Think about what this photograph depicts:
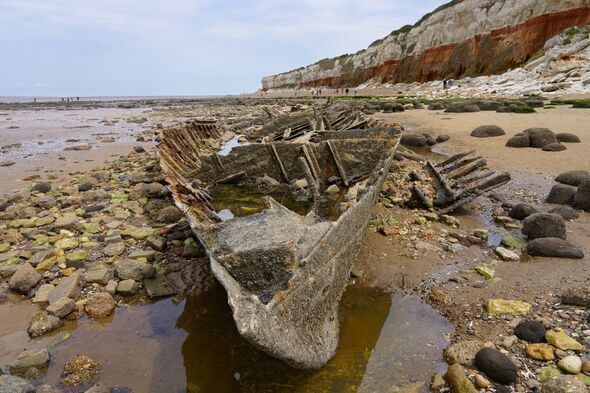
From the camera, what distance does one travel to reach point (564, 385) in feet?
9.88

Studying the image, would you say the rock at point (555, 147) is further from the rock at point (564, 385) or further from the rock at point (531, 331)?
the rock at point (564, 385)

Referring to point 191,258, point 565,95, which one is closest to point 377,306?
point 191,258

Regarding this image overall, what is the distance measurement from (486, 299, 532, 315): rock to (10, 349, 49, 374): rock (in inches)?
190

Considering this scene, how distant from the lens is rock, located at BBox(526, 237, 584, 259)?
209 inches

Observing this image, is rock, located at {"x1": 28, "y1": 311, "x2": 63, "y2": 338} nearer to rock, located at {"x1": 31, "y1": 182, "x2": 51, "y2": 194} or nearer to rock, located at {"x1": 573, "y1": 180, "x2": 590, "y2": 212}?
rock, located at {"x1": 31, "y1": 182, "x2": 51, "y2": 194}

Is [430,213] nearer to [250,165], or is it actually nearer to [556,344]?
[556,344]

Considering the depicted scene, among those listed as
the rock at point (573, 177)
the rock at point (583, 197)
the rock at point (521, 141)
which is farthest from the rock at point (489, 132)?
the rock at point (583, 197)

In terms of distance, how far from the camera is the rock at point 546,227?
582 cm

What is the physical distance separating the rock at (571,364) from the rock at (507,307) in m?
0.86

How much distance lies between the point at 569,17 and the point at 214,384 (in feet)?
142

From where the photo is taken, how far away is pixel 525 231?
6070 millimetres

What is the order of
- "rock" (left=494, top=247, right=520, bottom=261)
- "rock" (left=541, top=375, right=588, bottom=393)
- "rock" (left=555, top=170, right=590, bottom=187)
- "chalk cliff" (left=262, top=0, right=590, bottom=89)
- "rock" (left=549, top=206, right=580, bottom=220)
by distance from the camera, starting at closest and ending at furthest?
"rock" (left=541, top=375, right=588, bottom=393) < "rock" (left=494, top=247, right=520, bottom=261) < "rock" (left=549, top=206, right=580, bottom=220) < "rock" (left=555, top=170, right=590, bottom=187) < "chalk cliff" (left=262, top=0, right=590, bottom=89)

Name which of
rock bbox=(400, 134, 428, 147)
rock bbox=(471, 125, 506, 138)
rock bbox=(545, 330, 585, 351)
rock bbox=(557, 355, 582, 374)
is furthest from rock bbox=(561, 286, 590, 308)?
rock bbox=(400, 134, 428, 147)

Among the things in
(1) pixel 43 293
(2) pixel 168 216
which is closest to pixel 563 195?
(2) pixel 168 216
